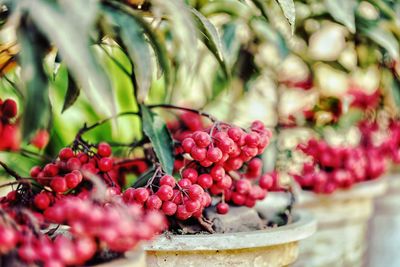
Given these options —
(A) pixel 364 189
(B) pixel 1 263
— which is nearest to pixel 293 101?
(A) pixel 364 189

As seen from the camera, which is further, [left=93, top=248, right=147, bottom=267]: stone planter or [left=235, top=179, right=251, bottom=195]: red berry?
[left=235, top=179, right=251, bottom=195]: red berry

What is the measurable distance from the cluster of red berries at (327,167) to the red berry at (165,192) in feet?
1.99

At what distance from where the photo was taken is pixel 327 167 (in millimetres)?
1366

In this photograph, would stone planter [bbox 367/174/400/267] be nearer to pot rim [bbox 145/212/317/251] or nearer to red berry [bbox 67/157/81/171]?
pot rim [bbox 145/212/317/251]

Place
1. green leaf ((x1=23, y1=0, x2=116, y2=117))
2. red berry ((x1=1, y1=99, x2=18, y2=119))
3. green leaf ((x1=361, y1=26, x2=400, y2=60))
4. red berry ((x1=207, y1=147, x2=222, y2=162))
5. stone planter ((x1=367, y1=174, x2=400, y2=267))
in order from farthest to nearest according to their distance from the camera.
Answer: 1. stone planter ((x1=367, y1=174, x2=400, y2=267))
2. green leaf ((x1=361, y1=26, x2=400, y2=60))
3. red berry ((x1=207, y1=147, x2=222, y2=162))
4. red berry ((x1=1, y1=99, x2=18, y2=119))
5. green leaf ((x1=23, y1=0, x2=116, y2=117))

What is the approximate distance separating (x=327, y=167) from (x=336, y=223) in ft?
0.45

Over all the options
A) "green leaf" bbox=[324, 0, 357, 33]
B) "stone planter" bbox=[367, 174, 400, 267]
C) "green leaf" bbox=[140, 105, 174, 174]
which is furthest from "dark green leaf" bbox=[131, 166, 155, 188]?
"stone planter" bbox=[367, 174, 400, 267]

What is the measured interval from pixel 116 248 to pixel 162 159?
1.02 feet

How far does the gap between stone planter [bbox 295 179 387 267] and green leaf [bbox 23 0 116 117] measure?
89 cm

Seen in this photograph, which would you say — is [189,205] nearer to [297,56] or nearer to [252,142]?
[252,142]

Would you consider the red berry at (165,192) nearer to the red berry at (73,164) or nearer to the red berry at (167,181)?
the red berry at (167,181)

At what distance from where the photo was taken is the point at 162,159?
86cm

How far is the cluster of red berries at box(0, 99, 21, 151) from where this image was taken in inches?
26.0

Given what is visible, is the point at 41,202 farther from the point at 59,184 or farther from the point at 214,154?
the point at 214,154
